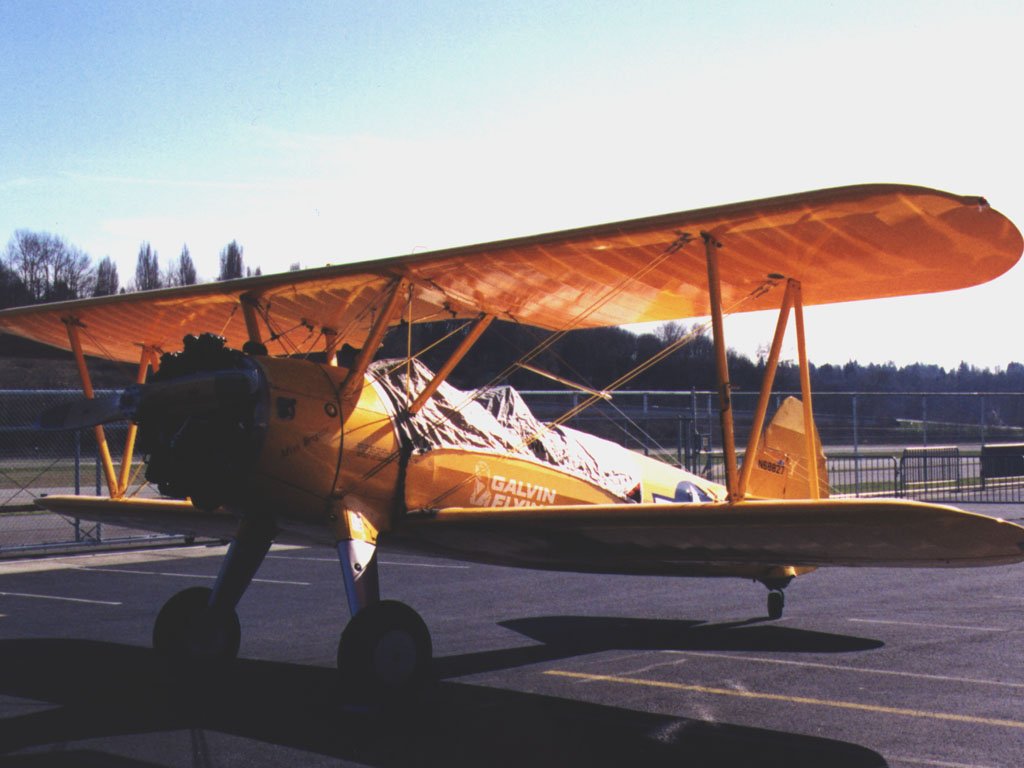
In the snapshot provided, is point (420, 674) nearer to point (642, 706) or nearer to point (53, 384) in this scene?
point (642, 706)

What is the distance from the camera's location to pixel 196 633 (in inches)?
276

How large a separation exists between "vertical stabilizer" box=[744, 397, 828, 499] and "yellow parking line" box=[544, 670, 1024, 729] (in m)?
2.49

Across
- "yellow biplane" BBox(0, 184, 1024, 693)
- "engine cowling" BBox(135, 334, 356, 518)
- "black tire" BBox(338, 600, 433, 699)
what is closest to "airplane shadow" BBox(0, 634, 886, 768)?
"black tire" BBox(338, 600, 433, 699)

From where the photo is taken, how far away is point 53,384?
210ft

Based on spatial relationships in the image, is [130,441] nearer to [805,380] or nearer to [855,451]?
[805,380]

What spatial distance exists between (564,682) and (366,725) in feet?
5.10

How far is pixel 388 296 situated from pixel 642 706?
3.04m

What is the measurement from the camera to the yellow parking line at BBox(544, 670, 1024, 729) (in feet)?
18.2

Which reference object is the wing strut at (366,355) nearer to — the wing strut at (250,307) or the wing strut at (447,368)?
the wing strut at (447,368)

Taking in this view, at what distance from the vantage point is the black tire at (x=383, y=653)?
5.70 meters

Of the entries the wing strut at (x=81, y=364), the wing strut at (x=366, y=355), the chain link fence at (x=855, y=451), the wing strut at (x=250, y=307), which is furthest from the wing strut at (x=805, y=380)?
the chain link fence at (x=855, y=451)

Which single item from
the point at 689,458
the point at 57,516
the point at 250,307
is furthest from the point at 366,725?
the point at 57,516

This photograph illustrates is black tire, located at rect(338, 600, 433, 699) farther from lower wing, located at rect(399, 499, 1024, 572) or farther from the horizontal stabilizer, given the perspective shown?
the horizontal stabilizer

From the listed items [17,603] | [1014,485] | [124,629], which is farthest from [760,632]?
[1014,485]
